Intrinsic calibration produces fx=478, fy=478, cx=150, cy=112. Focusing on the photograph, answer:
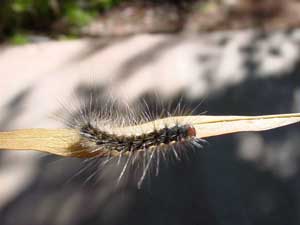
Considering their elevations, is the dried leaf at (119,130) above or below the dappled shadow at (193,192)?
above

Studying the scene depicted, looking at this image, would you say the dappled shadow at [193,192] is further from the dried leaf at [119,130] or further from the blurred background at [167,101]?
the dried leaf at [119,130]

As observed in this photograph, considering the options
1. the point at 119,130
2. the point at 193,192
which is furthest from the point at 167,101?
the point at 119,130

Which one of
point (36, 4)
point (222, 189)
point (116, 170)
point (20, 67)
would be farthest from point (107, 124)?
point (36, 4)

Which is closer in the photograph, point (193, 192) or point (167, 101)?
point (193, 192)

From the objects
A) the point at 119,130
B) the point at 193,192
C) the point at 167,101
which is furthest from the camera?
the point at 167,101

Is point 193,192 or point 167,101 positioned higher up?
Result: point 167,101

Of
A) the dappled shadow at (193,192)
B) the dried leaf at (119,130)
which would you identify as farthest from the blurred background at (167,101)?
the dried leaf at (119,130)

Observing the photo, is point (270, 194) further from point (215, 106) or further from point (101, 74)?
point (101, 74)

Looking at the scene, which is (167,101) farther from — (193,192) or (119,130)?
(119,130)

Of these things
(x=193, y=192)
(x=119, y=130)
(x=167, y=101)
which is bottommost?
(x=193, y=192)
